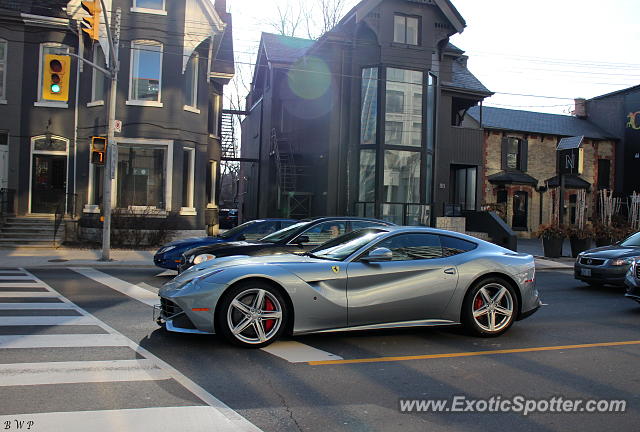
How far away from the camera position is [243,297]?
573 centimetres

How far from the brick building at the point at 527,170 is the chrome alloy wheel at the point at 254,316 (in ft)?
81.1

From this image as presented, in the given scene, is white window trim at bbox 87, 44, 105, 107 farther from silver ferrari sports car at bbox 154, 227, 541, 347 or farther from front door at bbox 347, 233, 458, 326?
front door at bbox 347, 233, 458, 326

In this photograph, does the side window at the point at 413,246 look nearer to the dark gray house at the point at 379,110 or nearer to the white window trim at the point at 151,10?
the dark gray house at the point at 379,110

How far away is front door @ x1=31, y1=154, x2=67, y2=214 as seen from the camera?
66.8 feet

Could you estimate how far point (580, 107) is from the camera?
3744 centimetres

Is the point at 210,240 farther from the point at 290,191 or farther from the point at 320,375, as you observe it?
the point at 290,191

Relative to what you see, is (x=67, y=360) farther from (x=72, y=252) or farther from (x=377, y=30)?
(x=377, y=30)

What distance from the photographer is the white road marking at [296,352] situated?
5527mm

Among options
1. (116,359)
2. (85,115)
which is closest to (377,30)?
(85,115)

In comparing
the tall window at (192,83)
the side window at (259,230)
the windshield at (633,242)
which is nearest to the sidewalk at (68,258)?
the side window at (259,230)

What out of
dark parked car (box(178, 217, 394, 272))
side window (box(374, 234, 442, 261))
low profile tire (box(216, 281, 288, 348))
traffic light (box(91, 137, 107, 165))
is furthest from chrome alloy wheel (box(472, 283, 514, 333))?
traffic light (box(91, 137, 107, 165))

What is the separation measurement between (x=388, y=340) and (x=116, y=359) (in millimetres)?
3092

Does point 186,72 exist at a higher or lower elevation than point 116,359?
higher

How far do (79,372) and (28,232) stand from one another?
1599 centimetres
